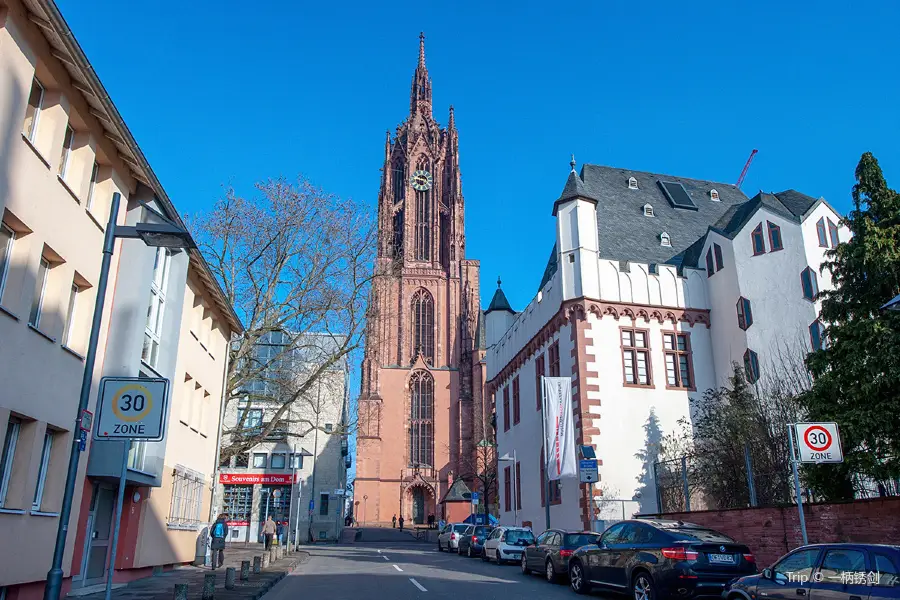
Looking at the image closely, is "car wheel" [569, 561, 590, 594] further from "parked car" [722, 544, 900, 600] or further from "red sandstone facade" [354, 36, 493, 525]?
"red sandstone facade" [354, 36, 493, 525]

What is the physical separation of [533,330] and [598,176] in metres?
8.42

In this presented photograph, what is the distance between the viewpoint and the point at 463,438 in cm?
7762

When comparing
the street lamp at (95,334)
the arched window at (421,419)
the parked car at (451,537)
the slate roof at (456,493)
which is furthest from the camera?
the arched window at (421,419)

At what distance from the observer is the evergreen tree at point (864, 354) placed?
46.6 ft

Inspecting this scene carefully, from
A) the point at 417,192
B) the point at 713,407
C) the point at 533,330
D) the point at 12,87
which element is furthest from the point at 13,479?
the point at 417,192

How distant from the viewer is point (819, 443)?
11945 mm

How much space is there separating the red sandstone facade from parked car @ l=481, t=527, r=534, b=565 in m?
46.7

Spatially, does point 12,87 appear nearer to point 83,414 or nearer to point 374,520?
point 83,414

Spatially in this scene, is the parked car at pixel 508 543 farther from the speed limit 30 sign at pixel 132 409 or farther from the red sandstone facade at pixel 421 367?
the red sandstone facade at pixel 421 367

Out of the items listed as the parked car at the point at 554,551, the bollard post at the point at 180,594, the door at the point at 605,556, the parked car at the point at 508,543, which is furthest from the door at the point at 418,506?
the bollard post at the point at 180,594

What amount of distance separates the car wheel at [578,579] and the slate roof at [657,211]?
1566 cm

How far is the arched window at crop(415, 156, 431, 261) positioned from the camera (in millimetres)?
85250

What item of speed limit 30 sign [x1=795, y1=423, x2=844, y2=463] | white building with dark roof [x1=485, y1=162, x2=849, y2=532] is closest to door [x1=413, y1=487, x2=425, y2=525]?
white building with dark roof [x1=485, y1=162, x2=849, y2=532]

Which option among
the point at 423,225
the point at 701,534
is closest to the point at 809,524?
the point at 701,534
